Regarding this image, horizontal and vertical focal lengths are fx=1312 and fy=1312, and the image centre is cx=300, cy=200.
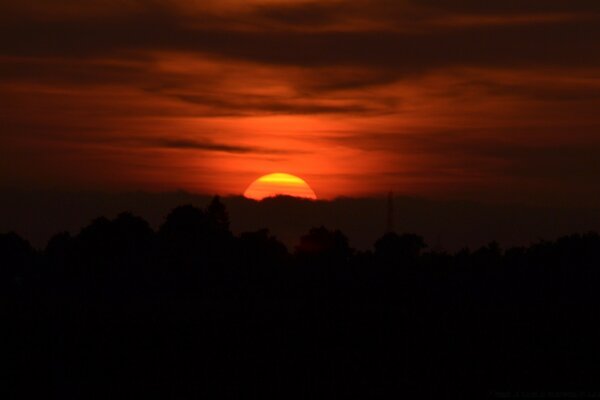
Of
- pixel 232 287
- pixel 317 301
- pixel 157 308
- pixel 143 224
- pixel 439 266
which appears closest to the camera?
pixel 157 308

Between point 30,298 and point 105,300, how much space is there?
150 inches

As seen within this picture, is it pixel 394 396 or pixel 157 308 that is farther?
pixel 157 308

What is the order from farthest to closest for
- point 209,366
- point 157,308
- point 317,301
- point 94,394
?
point 317,301
point 157,308
point 209,366
point 94,394

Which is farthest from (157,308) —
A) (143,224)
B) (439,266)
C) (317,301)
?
(143,224)

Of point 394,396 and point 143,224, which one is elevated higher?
point 143,224

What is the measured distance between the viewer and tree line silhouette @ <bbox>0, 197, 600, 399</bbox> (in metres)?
35.1

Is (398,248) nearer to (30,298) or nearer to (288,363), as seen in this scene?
(30,298)

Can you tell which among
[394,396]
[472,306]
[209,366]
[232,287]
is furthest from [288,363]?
[232,287]

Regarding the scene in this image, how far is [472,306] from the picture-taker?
5450cm

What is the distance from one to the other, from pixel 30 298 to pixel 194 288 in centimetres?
1084

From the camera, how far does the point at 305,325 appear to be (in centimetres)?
4531

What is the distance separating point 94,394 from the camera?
33.0 meters

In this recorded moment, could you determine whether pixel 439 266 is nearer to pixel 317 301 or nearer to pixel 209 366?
pixel 317 301

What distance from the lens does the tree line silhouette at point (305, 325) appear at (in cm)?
3512
